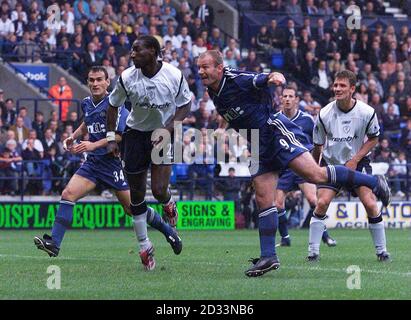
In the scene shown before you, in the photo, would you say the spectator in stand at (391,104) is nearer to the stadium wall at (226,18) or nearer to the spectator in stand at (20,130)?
the stadium wall at (226,18)

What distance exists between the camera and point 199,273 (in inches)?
456

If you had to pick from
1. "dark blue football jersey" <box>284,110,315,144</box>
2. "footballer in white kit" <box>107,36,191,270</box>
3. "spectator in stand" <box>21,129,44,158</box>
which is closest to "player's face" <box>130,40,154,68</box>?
"footballer in white kit" <box>107,36,191,270</box>

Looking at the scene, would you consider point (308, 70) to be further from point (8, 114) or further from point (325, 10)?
point (8, 114)

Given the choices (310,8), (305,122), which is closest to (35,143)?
(305,122)

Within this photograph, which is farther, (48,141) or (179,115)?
(48,141)

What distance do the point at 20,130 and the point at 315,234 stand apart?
40.8 ft

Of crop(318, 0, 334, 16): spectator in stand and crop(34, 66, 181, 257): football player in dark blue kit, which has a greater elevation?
crop(318, 0, 334, 16): spectator in stand

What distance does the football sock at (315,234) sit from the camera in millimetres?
13789

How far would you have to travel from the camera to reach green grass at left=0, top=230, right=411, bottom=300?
942 cm

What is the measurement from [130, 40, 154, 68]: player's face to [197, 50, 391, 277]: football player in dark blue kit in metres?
0.66

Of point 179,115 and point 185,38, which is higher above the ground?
point 185,38

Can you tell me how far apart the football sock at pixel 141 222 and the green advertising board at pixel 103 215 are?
11.6 meters

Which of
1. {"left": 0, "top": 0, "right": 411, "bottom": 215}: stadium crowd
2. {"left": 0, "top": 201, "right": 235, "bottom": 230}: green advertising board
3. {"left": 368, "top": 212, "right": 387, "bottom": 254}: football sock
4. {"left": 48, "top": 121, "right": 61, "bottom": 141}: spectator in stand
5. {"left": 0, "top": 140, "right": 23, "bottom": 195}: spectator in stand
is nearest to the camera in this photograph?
{"left": 368, "top": 212, "right": 387, "bottom": 254}: football sock

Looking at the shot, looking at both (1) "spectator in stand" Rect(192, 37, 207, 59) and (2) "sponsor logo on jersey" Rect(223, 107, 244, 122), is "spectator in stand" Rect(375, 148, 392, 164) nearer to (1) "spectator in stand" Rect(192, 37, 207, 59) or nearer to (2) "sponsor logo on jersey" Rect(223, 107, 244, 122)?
(1) "spectator in stand" Rect(192, 37, 207, 59)
